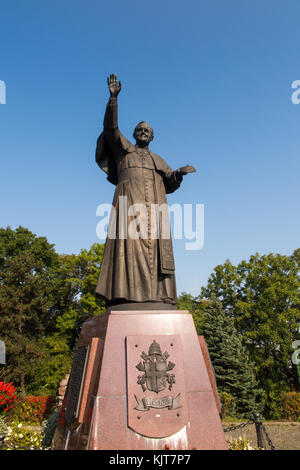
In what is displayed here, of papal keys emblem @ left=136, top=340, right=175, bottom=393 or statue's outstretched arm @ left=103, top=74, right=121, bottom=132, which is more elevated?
statue's outstretched arm @ left=103, top=74, right=121, bottom=132

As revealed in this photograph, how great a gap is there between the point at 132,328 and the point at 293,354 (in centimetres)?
2268

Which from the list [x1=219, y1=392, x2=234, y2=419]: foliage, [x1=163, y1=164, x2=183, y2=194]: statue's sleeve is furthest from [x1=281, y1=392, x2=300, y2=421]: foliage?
[x1=163, y1=164, x2=183, y2=194]: statue's sleeve

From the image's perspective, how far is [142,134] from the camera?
6039mm

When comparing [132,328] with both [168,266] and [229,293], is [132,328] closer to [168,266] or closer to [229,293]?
[168,266]

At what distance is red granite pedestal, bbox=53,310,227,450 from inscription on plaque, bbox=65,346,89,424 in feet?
0.11

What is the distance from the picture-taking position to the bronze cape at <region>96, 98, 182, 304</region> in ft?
16.2

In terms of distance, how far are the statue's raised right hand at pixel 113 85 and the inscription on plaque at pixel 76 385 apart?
3912 millimetres

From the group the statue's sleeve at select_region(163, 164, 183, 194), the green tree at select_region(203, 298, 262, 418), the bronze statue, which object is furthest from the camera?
the green tree at select_region(203, 298, 262, 418)

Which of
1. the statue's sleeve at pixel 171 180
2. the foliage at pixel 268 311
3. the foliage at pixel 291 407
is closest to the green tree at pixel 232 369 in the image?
the foliage at pixel 291 407

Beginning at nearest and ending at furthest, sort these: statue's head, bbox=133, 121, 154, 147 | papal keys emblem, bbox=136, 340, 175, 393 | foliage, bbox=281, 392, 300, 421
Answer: papal keys emblem, bbox=136, 340, 175, 393, statue's head, bbox=133, 121, 154, 147, foliage, bbox=281, 392, 300, 421

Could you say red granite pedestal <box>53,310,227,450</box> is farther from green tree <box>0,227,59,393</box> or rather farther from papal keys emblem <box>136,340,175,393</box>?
green tree <box>0,227,59,393</box>
